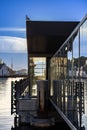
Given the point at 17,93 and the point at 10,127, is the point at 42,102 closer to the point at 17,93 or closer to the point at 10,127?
the point at 17,93

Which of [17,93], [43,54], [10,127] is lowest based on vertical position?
[10,127]

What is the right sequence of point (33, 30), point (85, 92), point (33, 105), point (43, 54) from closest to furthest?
point (85, 92)
point (33, 105)
point (33, 30)
point (43, 54)

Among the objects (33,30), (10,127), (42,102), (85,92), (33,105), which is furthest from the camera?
(33,30)

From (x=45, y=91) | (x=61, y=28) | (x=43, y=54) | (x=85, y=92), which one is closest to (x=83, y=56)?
(x=85, y=92)

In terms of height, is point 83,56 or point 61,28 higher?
point 61,28

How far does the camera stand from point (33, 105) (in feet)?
75.0

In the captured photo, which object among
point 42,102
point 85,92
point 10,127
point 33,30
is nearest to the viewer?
point 85,92

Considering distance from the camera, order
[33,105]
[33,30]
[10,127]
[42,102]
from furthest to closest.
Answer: [33,30]
[42,102]
[33,105]
[10,127]

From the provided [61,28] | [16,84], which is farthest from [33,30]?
[16,84]

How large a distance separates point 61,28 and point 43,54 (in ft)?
40.9

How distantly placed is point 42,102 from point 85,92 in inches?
606

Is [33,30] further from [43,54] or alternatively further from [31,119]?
[43,54]

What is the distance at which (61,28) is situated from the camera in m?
26.6

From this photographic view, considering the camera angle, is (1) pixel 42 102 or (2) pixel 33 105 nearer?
(2) pixel 33 105
